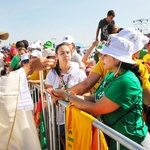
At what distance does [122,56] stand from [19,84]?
1.05 m

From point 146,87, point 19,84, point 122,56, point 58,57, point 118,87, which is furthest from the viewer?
point 58,57

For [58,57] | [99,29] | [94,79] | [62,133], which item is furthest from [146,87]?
[99,29]

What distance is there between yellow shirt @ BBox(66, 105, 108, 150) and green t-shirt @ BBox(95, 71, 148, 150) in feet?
0.87

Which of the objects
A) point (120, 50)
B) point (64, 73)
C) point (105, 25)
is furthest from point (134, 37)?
point (105, 25)

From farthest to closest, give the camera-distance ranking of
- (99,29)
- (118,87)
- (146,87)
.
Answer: (99,29) < (146,87) < (118,87)

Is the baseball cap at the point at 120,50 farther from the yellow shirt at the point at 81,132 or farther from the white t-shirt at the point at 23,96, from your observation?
the white t-shirt at the point at 23,96

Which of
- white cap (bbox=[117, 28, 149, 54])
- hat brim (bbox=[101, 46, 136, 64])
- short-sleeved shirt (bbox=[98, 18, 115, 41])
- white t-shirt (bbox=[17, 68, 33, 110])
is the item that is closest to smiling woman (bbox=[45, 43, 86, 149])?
white cap (bbox=[117, 28, 149, 54])

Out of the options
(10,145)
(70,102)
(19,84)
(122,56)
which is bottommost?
(10,145)

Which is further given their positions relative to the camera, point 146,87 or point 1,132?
point 146,87

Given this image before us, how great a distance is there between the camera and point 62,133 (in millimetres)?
3605

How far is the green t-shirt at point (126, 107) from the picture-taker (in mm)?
2309

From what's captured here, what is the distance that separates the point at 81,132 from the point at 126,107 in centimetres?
44

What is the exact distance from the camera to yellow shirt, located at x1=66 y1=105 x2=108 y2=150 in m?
2.19

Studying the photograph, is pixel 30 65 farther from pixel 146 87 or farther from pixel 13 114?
pixel 146 87
